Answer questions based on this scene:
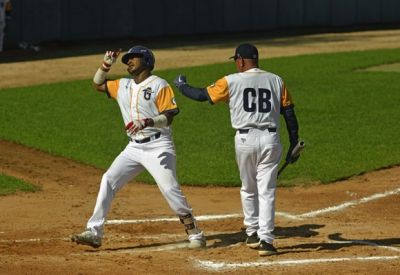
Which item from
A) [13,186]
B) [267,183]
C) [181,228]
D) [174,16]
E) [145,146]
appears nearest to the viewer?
[267,183]

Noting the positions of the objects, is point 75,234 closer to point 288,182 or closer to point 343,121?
point 288,182

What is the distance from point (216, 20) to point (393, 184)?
60.4 ft

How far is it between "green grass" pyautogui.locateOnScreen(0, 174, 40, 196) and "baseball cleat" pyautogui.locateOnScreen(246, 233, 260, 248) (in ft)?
13.8

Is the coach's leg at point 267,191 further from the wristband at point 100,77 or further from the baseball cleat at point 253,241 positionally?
the wristband at point 100,77

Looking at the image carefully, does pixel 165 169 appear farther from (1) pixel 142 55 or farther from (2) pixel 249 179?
(1) pixel 142 55

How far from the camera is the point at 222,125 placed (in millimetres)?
19453

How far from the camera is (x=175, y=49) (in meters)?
29.0

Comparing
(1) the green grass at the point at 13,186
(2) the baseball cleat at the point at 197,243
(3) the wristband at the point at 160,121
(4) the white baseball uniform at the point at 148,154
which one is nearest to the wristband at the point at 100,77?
(4) the white baseball uniform at the point at 148,154

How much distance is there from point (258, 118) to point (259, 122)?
0.04 meters

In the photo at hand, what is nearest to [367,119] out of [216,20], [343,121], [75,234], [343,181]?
[343,121]

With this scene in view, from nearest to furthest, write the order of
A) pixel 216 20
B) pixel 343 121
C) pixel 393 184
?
pixel 393 184, pixel 343 121, pixel 216 20

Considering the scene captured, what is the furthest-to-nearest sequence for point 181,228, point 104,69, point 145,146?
1. point 181,228
2. point 104,69
3. point 145,146

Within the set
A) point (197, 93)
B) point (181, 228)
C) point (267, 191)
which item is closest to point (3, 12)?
point (181, 228)

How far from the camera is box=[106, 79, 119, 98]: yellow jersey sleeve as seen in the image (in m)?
11.6
